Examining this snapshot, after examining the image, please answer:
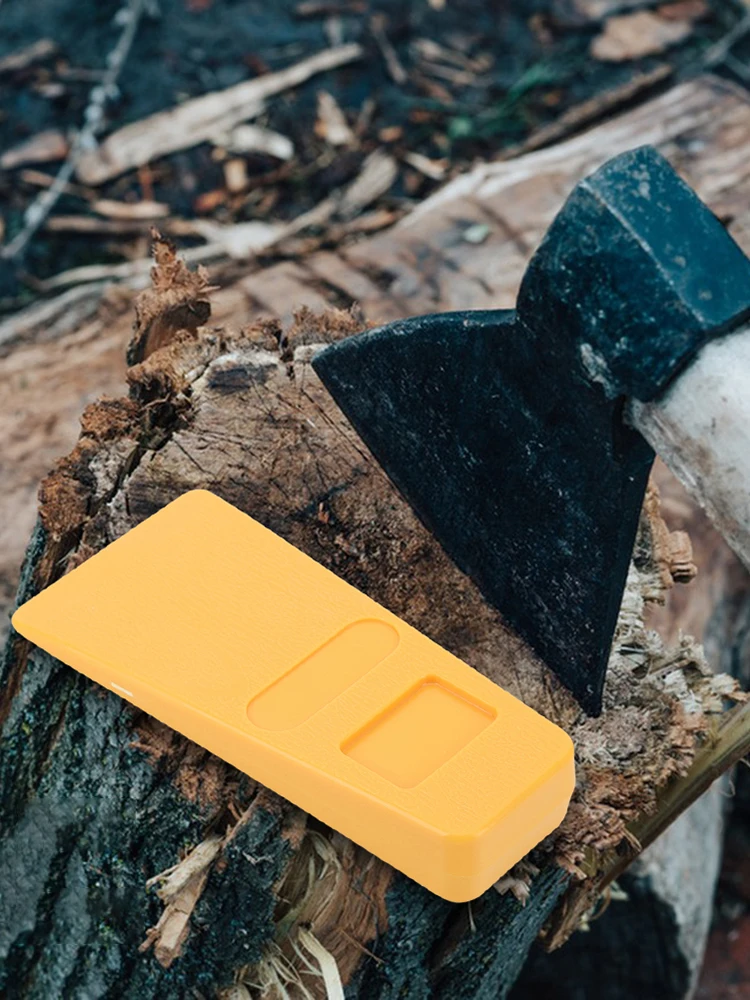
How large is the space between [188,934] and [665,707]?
0.84 metres

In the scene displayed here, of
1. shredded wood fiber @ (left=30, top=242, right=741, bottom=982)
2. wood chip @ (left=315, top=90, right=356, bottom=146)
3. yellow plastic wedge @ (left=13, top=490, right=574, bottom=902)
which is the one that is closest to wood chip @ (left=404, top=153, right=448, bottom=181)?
wood chip @ (left=315, top=90, right=356, bottom=146)

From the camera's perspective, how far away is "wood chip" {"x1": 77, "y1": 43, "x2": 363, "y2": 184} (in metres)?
5.17

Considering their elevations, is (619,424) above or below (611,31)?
above

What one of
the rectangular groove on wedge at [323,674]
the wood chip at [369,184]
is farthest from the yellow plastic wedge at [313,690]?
the wood chip at [369,184]

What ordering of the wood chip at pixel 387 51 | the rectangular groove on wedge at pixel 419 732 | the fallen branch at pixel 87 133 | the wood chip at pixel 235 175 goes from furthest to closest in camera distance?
the wood chip at pixel 387 51
the wood chip at pixel 235 175
the fallen branch at pixel 87 133
the rectangular groove on wedge at pixel 419 732

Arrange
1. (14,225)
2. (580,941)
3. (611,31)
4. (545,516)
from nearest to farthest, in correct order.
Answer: (545,516), (580,941), (14,225), (611,31)

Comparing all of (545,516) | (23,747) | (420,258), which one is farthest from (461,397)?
(420,258)

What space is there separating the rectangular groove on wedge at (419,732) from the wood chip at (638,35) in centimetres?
420

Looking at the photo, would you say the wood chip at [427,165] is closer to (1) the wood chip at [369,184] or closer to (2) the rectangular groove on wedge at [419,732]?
(1) the wood chip at [369,184]

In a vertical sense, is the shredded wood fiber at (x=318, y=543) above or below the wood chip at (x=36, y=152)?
above

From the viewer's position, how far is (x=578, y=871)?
6.26 feet

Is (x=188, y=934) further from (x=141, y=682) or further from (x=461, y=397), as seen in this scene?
(x=461, y=397)

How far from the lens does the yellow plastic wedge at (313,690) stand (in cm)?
178

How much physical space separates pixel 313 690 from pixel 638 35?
4.36 meters
